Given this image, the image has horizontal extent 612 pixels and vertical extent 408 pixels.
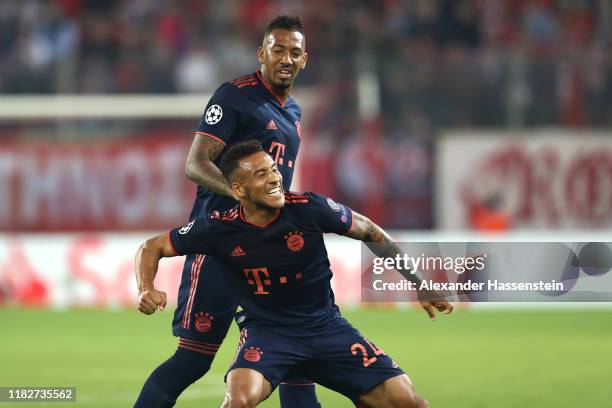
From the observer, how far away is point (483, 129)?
17531 millimetres

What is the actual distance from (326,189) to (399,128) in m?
1.35

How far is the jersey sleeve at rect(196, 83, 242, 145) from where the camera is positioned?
6.56 m

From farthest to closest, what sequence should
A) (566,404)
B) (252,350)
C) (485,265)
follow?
1. (566,404)
2. (485,265)
3. (252,350)

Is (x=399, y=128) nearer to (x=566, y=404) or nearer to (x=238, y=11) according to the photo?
(x=238, y=11)

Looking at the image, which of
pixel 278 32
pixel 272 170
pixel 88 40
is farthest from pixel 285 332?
pixel 88 40

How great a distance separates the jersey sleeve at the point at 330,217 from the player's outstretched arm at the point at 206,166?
1.36 feet

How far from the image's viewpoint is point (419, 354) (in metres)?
11.5

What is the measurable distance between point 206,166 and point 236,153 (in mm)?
316

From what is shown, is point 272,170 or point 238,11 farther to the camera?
point 238,11

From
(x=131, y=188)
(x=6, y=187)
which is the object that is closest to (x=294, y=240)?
(x=131, y=188)

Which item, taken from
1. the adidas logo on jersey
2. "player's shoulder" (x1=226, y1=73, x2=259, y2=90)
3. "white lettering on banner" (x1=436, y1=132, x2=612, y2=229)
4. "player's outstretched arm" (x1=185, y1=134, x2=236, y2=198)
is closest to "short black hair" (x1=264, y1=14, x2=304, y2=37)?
"player's shoulder" (x1=226, y1=73, x2=259, y2=90)

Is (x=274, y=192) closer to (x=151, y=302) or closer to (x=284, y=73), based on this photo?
(x=151, y=302)

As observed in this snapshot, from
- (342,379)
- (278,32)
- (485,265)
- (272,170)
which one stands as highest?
(278,32)

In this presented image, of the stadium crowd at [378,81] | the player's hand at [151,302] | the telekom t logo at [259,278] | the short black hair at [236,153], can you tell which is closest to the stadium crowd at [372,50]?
the stadium crowd at [378,81]
